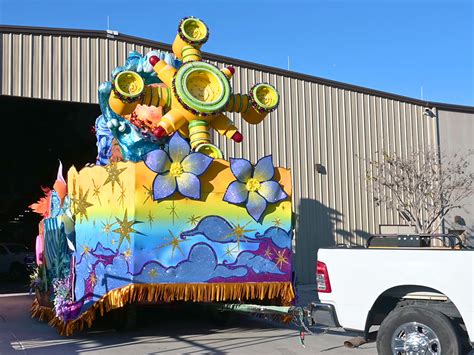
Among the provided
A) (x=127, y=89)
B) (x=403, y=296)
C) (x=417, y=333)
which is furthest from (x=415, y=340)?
(x=127, y=89)

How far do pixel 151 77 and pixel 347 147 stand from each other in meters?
10.4

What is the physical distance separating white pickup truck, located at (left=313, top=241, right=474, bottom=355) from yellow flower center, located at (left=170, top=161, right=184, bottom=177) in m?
2.67

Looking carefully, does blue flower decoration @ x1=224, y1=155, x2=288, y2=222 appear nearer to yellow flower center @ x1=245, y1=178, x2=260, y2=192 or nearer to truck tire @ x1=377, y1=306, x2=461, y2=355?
yellow flower center @ x1=245, y1=178, x2=260, y2=192

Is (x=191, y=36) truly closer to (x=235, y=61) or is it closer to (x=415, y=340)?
(x=415, y=340)

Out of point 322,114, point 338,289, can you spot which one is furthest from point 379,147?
point 338,289

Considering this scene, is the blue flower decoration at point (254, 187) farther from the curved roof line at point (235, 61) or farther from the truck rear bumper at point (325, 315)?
the curved roof line at point (235, 61)

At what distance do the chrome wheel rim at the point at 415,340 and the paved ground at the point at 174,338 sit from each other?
1818mm

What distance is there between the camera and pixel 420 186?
60.6 feet

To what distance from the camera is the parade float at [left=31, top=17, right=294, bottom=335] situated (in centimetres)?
830

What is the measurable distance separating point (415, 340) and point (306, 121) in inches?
510

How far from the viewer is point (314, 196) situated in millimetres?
18391

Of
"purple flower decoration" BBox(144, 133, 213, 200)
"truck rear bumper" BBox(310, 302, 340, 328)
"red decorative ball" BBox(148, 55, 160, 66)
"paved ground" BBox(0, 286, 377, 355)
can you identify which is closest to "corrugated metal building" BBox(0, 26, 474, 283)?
"red decorative ball" BBox(148, 55, 160, 66)

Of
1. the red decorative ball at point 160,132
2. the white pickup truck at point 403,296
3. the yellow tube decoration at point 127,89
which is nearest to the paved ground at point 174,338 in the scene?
the white pickup truck at point 403,296

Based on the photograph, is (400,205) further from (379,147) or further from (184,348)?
(184,348)
